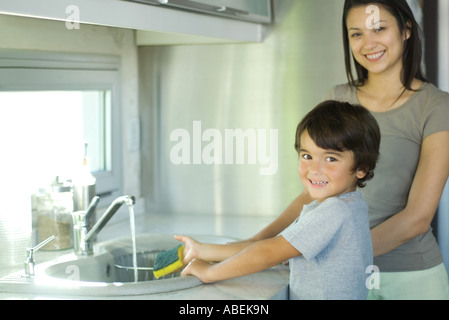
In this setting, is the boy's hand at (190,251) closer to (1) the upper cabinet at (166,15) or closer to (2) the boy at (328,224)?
(2) the boy at (328,224)

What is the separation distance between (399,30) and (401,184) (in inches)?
14.5

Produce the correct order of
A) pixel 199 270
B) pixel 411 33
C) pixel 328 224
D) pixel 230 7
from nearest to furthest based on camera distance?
pixel 328 224 → pixel 199 270 → pixel 411 33 → pixel 230 7

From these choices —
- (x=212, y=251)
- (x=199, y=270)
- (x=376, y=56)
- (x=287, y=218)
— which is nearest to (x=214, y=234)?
(x=287, y=218)

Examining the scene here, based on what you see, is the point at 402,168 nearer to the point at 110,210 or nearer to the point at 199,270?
the point at 199,270

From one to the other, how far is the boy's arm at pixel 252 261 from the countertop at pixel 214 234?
0.03m

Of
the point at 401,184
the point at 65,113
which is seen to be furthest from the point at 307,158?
the point at 65,113

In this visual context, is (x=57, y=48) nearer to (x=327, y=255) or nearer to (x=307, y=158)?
(x=307, y=158)

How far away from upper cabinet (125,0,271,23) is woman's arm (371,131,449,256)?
67cm

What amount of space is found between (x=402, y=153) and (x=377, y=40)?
273mm

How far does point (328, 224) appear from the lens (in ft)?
4.27

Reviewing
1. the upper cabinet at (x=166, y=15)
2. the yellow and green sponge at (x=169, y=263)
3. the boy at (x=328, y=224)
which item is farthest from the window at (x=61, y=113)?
the boy at (x=328, y=224)

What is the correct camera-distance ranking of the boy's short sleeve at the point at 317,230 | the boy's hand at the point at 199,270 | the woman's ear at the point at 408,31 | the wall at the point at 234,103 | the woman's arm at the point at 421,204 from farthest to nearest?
1. the wall at the point at 234,103
2. the woman's ear at the point at 408,31
3. the woman's arm at the point at 421,204
4. the boy's hand at the point at 199,270
5. the boy's short sleeve at the point at 317,230

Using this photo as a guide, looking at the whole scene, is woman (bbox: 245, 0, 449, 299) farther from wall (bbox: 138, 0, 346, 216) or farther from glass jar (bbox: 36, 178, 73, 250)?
glass jar (bbox: 36, 178, 73, 250)

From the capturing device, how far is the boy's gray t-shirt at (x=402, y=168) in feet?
5.15
